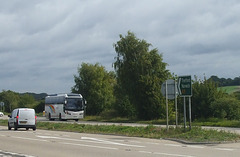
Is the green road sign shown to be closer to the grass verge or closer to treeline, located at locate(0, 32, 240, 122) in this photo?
the grass verge

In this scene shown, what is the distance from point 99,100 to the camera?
247 feet

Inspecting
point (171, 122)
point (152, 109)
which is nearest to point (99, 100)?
point (152, 109)

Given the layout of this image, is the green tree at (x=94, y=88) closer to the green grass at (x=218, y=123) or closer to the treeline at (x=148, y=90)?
the treeline at (x=148, y=90)

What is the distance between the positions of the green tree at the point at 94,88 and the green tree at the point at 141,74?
740 inches

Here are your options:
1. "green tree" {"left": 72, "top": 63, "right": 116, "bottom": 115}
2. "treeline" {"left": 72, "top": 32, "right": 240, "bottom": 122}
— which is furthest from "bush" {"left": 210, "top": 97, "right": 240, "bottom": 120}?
"green tree" {"left": 72, "top": 63, "right": 116, "bottom": 115}

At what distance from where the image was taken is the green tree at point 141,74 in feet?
167

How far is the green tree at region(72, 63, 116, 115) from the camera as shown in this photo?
75188mm

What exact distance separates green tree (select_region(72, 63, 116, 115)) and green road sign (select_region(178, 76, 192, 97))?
5188 cm

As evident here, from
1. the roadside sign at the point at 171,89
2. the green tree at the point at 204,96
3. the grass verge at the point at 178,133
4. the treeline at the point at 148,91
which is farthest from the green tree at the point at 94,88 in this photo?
the roadside sign at the point at 171,89

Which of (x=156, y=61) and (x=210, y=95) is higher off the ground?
(x=156, y=61)

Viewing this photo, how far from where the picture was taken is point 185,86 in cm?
2277

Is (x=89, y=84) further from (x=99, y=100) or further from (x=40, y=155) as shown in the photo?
(x=40, y=155)

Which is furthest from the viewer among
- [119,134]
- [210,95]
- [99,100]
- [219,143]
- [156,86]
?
[99,100]

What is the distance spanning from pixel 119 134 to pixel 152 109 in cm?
2613
